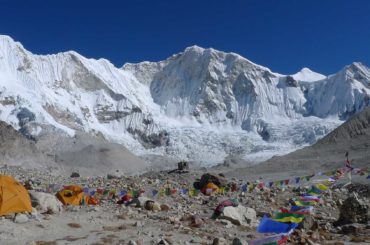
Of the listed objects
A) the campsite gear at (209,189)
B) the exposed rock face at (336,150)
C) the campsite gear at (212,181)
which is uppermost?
the exposed rock face at (336,150)

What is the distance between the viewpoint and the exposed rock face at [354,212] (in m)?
15.8

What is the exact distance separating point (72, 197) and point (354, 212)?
1127 centimetres

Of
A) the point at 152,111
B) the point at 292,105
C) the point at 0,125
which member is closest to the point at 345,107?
the point at 292,105

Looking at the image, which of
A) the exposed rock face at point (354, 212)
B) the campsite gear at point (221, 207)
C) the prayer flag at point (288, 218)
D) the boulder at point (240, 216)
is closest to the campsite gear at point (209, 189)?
the campsite gear at point (221, 207)

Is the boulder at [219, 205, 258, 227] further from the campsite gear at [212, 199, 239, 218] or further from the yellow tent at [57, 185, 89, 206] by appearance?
the yellow tent at [57, 185, 89, 206]

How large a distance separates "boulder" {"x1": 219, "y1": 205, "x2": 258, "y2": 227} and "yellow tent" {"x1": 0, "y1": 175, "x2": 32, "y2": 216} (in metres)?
6.30

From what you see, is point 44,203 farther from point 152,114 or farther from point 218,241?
point 152,114

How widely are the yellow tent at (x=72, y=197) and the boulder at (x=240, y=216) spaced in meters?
7.06

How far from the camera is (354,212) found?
1584cm

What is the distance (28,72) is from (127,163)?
8205 cm

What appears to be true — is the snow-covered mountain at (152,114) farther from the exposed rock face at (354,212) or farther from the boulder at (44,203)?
the exposed rock face at (354,212)

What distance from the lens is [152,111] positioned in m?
196

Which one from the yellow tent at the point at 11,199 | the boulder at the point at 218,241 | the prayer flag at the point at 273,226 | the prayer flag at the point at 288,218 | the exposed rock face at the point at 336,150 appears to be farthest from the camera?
the exposed rock face at the point at 336,150

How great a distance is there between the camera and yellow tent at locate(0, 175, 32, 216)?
47.4ft
